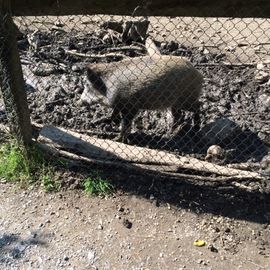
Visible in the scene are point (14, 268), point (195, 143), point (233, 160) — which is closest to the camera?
point (14, 268)

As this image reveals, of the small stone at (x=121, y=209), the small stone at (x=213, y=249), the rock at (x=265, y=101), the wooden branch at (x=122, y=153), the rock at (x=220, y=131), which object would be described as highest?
the wooden branch at (x=122, y=153)

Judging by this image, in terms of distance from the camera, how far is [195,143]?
5051 millimetres

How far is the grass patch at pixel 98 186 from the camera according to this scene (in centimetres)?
429

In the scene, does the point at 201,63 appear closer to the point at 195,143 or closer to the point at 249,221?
the point at 195,143

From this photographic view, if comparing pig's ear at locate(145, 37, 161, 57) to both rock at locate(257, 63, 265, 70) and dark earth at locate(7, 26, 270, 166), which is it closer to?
dark earth at locate(7, 26, 270, 166)

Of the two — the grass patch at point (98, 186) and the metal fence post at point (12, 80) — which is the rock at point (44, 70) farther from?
the grass patch at point (98, 186)

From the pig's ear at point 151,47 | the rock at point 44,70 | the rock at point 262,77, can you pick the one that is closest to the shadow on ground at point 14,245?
the rock at point 44,70

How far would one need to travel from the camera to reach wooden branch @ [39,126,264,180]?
173 inches

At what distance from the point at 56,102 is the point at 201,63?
192 centimetres

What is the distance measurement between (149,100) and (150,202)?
138cm

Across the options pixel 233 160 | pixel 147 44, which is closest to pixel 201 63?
pixel 147 44

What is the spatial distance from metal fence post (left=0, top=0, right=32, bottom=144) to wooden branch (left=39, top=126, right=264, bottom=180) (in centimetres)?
33

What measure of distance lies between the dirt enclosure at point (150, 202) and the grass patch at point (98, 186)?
0.07 metres

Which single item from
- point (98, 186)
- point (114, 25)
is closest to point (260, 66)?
point (114, 25)
